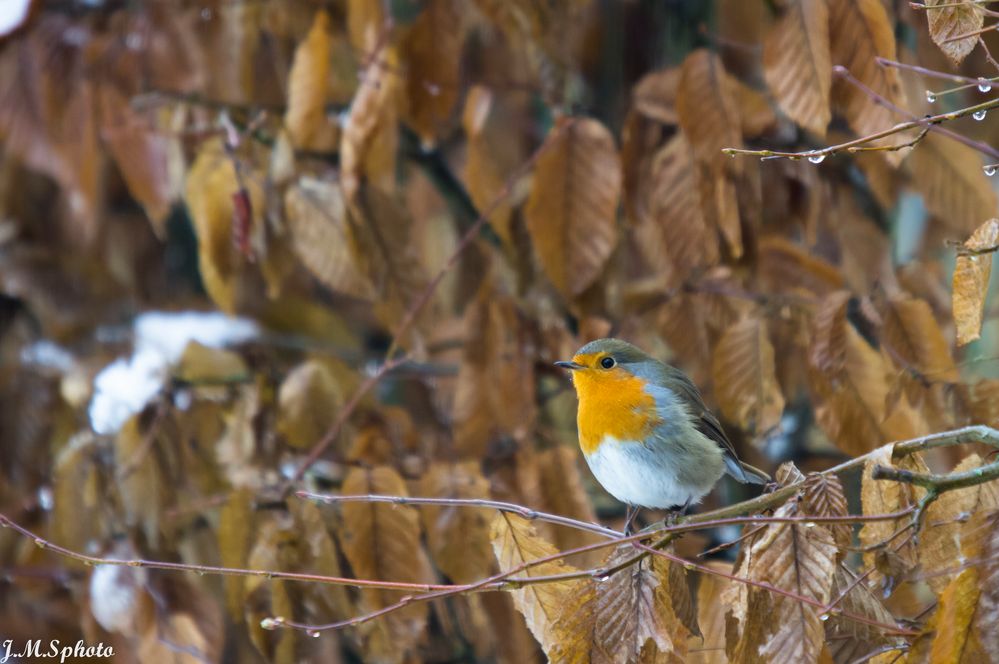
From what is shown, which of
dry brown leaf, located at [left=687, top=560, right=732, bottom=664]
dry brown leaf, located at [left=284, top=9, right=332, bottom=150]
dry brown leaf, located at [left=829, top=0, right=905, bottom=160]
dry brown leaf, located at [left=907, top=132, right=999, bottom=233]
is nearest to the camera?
dry brown leaf, located at [left=687, top=560, right=732, bottom=664]

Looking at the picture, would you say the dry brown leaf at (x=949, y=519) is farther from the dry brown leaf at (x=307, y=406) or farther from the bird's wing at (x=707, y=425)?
the dry brown leaf at (x=307, y=406)

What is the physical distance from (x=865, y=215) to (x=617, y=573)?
2502mm

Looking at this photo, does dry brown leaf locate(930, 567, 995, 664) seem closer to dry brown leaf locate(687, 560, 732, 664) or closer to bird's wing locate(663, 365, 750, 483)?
dry brown leaf locate(687, 560, 732, 664)

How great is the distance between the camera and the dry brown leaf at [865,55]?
258cm

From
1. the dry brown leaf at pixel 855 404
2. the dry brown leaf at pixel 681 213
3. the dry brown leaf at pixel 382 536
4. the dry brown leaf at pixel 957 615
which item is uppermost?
the dry brown leaf at pixel 681 213

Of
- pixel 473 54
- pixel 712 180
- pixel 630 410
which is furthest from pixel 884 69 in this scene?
pixel 473 54

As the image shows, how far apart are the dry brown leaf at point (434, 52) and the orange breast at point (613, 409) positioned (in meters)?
1.02

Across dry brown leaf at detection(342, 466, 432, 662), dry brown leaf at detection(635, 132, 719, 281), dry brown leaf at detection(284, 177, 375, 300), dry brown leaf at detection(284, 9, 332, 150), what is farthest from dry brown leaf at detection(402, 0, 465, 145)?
dry brown leaf at detection(342, 466, 432, 662)

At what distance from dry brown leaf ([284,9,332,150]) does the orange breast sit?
1109mm

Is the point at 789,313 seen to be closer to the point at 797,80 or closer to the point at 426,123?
the point at 797,80

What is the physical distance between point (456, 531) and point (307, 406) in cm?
78

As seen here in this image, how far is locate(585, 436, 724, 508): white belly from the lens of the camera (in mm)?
2854

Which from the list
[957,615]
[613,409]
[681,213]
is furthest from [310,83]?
[957,615]

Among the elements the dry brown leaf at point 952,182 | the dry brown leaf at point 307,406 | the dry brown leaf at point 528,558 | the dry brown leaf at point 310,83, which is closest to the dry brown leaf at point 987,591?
the dry brown leaf at point 528,558
